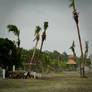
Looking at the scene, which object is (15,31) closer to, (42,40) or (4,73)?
(42,40)

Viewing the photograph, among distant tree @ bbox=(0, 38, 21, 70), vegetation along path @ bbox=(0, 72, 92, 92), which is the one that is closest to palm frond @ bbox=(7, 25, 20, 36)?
distant tree @ bbox=(0, 38, 21, 70)

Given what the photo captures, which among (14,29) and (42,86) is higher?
(14,29)

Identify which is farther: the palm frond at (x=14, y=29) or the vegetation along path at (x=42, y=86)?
the palm frond at (x=14, y=29)

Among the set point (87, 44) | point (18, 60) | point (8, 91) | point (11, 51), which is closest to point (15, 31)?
point (11, 51)

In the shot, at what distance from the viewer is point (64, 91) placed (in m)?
9.19

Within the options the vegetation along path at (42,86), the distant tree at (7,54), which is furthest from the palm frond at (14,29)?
the vegetation along path at (42,86)

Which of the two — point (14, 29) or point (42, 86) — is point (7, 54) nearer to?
point (14, 29)

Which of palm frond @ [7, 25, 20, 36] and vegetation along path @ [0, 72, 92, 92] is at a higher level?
palm frond @ [7, 25, 20, 36]

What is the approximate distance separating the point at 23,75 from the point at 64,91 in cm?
1187

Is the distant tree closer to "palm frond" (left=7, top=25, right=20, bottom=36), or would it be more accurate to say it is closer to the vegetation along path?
"palm frond" (left=7, top=25, right=20, bottom=36)

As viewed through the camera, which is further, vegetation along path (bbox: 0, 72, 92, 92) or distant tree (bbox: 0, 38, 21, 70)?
distant tree (bbox: 0, 38, 21, 70)

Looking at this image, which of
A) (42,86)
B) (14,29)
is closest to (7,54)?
(14,29)

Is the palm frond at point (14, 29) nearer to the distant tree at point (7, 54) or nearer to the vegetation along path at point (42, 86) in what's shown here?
the distant tree at point (7, 54)

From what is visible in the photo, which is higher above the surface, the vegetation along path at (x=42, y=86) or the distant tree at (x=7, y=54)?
the distant tree at (x=7, y=54)
